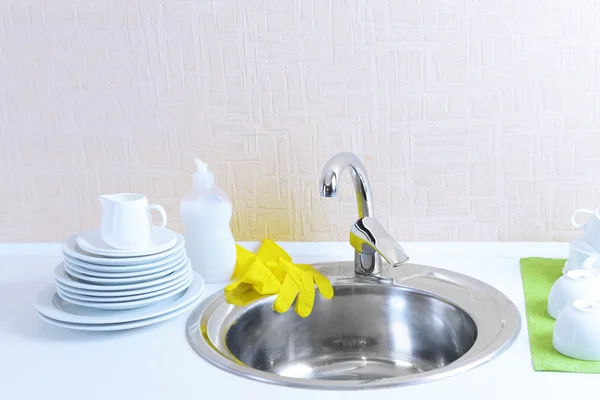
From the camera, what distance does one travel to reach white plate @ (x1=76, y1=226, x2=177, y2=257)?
124 centimetres

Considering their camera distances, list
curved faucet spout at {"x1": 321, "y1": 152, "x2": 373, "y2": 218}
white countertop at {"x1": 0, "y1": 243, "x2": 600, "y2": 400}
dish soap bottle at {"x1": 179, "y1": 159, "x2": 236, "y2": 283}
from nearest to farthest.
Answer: white countertop at {"x1": 0, "y1": 243, "x2": 600, "y2": 400}
curved faucet spout at {"x1": 321, "y1": 152, "x2": 373, "y2": 218}
dish soap bottle at {"x1": 179, "y1": 159, "x2": 236, "y2": 283}

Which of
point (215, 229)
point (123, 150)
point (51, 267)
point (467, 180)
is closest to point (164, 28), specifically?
point (123, 150)

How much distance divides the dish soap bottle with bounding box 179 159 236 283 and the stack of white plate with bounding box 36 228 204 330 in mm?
132

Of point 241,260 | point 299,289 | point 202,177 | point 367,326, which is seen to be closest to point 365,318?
point 367,326

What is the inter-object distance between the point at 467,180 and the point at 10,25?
98 cm

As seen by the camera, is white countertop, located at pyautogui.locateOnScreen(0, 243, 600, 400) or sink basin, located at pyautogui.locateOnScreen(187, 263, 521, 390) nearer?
white countertop, located at pyautogui.locateOnScreen(0, 243, 600, 400)

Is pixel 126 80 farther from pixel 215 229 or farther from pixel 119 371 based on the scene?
pixel 119 371

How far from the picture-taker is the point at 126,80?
1551mm

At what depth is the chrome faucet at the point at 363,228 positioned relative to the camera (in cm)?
133

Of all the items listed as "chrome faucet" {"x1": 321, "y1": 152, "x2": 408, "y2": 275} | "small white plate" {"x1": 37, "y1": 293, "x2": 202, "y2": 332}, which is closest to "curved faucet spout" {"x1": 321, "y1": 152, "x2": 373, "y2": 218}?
"chrome faucet" {"x1": 321, "y1": 152, "x2": 408, "y2": 275}

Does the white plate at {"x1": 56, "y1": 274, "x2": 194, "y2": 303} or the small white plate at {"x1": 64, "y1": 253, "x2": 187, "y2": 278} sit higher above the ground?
the small white plate at {"x1": 64, "y1": 253, "x2": 187, "y2": 278}

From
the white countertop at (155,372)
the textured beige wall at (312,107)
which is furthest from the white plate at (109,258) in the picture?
the textured beige wall at (312,107)

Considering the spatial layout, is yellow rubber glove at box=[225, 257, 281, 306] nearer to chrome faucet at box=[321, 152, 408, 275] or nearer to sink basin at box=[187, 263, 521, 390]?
sink basin at box=[187, 263, 521, 390]

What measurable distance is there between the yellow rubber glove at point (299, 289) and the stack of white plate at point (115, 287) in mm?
166
